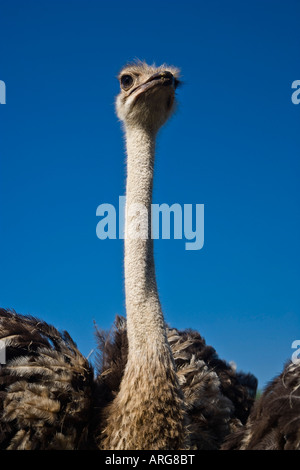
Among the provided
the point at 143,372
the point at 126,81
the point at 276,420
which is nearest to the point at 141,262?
the point at 143,372

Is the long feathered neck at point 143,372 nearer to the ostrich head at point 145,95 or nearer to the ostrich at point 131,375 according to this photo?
the ostrich at point 131,375

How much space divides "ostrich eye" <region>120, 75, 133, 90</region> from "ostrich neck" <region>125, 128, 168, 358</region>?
486 mm

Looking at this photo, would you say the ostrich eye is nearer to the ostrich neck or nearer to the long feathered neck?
the ostrich neck

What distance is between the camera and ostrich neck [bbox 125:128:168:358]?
555 cm

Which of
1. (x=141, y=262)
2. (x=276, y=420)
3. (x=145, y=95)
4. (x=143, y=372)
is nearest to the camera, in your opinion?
(x=276, y=420)

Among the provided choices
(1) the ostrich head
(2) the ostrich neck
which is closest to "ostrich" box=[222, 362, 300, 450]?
(2) the ostrich neck

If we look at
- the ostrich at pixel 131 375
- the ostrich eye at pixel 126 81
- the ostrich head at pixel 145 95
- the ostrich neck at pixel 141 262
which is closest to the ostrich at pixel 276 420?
the ostrich at pixel 131 375

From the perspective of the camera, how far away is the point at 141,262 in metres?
5.79

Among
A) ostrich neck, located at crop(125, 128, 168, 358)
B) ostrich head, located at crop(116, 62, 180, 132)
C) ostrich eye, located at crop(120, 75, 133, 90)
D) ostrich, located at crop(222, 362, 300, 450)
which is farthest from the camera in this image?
ostrich eye, located at crop(120, 75, 133, 90)

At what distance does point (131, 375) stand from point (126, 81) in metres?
2.62

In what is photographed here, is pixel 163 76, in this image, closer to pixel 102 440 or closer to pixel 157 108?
pixel 157 108

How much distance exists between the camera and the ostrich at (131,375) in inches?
210

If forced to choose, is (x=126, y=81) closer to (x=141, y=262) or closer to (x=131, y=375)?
(x=141, y=262)

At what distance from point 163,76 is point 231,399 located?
9.54 feet
